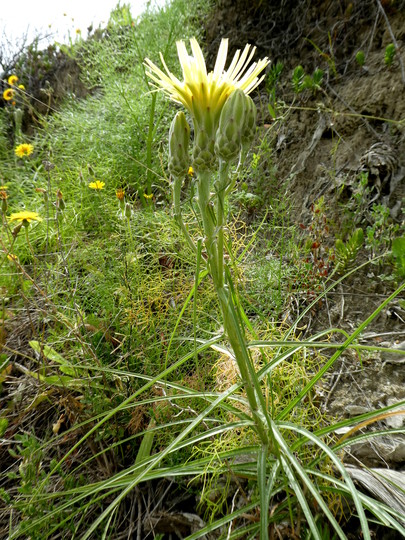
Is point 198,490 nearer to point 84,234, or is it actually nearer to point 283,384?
point 283,384

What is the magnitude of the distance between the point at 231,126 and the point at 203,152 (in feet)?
0.24

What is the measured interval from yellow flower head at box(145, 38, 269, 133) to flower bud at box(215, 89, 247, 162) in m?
0.05

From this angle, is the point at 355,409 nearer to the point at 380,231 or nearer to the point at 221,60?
the point at 380,231

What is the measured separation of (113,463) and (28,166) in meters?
2.92

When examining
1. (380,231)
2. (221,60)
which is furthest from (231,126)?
(380,231)

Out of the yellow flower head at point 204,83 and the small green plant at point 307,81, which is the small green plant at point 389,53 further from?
the yellow flower head at point 204,83

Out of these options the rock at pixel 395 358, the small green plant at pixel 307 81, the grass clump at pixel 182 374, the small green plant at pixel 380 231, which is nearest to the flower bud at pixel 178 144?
the grass clump at pixel 182 374

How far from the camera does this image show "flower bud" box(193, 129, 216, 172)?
0.71m

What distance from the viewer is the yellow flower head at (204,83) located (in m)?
0.68

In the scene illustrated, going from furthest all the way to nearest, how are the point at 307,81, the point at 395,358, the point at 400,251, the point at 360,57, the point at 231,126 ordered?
the point at 307,81 < the point at 360,57 < the point at 400,251 < the point at 395,358 < the point at 231,126

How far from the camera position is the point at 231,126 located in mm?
660

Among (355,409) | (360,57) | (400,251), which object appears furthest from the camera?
(360,57)

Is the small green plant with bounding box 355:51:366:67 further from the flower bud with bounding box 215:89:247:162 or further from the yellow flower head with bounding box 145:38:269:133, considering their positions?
the flower bud with bounding box 215:89:247:162

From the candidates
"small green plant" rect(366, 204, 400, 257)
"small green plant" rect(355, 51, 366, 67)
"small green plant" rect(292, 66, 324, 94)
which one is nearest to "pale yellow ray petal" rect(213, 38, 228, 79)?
"small green plant" rect(366, 204, 400, 257)
